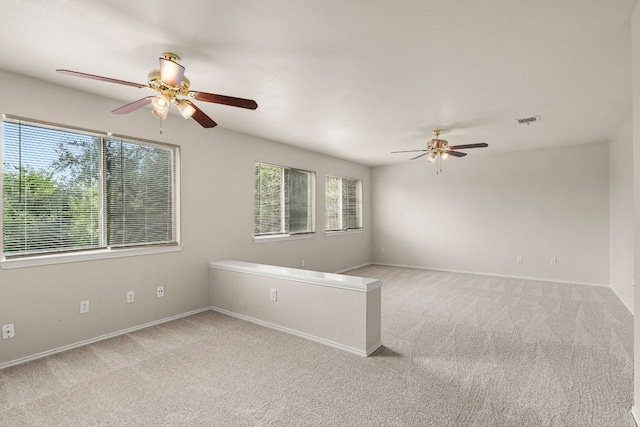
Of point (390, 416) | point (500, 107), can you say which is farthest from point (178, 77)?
point (500, 107)

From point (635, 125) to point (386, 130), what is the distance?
114 inches

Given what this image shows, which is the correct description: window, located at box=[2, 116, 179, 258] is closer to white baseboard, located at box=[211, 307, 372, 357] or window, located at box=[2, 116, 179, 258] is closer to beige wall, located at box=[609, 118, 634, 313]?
white baseboard, located at box=[211, 307, 372, 357]

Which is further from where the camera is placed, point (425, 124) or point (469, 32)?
point (425, 124)

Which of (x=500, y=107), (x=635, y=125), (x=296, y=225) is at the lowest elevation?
(x=296, y=225)

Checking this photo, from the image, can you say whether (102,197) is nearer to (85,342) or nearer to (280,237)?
(85,342)

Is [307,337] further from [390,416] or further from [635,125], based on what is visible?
[635,125]

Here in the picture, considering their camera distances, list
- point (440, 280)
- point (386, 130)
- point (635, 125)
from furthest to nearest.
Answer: point (440, 280) < point (386, 130) < point (635, 125)

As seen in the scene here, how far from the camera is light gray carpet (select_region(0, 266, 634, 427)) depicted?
6.61ft

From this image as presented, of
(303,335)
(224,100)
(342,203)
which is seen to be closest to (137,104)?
(224,100)

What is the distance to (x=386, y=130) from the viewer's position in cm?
460

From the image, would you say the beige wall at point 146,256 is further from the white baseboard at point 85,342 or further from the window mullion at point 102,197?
the window mullion at point 102,197

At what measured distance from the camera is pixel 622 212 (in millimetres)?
4477

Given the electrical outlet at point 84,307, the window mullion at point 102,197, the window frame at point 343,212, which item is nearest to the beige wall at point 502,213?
the window frame at point 343,212

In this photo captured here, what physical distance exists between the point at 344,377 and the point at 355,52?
8.20 ft
